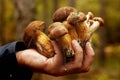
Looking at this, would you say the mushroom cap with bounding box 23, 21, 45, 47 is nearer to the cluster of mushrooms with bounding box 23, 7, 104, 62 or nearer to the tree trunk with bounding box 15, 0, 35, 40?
the cluster of mushrooms with bounding box 23, 7, 104, 62

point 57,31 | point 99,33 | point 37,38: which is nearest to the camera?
point 57,31

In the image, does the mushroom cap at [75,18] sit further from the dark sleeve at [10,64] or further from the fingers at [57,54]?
the dark sleeve at [10,64]

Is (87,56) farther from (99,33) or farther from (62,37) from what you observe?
(99,33)

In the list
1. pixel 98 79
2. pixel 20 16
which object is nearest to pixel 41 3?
pixel 98 79

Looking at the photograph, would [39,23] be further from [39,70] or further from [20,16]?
[20,16]

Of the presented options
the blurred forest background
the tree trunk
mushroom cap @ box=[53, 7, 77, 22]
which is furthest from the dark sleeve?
the blurred forest background

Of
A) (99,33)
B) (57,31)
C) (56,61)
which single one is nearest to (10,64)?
(56,61)

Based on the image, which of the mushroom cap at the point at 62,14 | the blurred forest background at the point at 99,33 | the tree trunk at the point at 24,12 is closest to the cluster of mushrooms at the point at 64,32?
the mushroom cap at the point at 62,14
